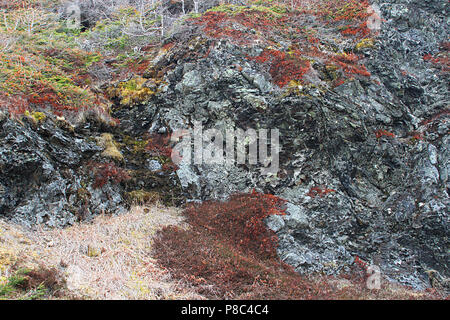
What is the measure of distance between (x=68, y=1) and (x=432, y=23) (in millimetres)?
24360

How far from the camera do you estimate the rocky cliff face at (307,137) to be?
841cm

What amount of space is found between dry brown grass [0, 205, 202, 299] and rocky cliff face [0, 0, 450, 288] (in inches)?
32.9

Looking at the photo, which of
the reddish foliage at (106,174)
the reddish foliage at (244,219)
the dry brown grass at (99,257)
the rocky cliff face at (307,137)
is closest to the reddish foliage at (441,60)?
the rocky cliff face at (307,137)

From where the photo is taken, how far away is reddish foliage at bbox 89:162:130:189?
937 cm

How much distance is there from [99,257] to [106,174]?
3432mm

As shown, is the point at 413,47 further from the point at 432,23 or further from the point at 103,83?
the point at 103,83

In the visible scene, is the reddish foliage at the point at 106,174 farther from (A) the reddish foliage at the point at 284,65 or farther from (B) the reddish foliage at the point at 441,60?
(B) the reddish foliage at the point at 441,60

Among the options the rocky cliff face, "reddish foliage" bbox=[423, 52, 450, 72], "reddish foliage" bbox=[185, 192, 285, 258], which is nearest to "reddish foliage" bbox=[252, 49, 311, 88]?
the rocky cliff face

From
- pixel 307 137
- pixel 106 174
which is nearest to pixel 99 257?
pixel 106 174

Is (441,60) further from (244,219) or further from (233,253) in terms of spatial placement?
(233,253)

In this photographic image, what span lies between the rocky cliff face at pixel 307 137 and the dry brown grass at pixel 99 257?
0.84 m

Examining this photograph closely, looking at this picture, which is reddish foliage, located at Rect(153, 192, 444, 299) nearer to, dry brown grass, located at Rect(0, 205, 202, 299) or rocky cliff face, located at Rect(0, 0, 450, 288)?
dry brown grass, located at Rect(0, 205, 202, 299)

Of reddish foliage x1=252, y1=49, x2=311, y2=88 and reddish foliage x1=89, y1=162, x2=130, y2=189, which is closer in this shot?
reddish foliage x1=89, y1=162, x2=130, y2=189

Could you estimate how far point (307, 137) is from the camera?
10.6 m
